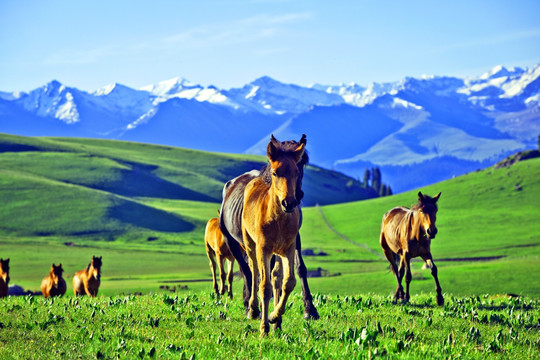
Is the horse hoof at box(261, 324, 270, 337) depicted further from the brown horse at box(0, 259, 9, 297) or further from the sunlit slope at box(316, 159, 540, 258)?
the sunlit slope at box(316, 159, 540, 258)

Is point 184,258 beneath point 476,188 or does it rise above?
beneath

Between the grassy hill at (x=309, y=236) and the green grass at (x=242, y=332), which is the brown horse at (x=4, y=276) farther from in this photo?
the grassy hill at (x=309, y=236)

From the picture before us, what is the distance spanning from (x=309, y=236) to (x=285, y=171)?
13129cm

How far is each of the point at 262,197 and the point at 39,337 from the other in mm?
4673

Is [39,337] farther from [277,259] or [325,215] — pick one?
[325,215]

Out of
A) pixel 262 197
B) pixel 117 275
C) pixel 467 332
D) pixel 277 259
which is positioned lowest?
pixel 117 275

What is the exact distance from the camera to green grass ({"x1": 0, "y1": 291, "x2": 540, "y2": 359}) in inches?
395

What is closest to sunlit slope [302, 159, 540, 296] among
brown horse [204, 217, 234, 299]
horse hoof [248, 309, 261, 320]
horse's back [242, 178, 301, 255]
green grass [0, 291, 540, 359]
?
brown horse [204, 217, 234, 299]

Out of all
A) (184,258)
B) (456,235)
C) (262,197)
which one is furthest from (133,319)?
(456,235)

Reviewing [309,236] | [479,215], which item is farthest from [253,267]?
[479,215]

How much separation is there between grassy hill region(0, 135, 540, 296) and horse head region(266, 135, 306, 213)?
49591 mm

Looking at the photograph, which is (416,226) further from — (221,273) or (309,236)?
(309,236)

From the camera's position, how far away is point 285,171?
36.4 ft

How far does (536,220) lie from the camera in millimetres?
133750
